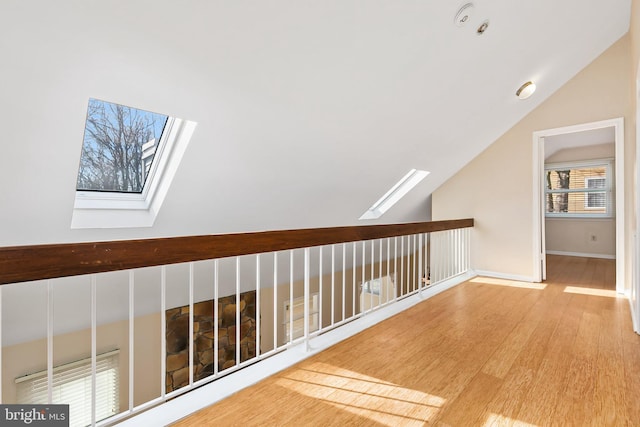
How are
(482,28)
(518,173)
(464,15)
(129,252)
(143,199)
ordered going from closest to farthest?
(129,252)
(464,15)
(482,28)
(143,199)
(518,173)

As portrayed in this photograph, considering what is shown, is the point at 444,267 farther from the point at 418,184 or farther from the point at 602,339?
the point at 602,339

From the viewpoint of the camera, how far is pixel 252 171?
2.64 m

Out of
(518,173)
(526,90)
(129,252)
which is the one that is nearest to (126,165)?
(129,252)

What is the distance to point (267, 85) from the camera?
2027 mm

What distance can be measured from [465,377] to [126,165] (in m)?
2.68

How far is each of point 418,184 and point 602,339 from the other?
8.53 feet

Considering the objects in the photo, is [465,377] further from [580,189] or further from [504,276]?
[580,189]

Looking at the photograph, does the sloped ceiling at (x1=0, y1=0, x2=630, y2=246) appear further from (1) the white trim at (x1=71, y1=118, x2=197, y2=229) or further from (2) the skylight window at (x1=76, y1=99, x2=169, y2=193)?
(2) the skylight window at (x1=76, y1=99, x2=169, y2=193)

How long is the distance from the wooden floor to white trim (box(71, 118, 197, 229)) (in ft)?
5.11

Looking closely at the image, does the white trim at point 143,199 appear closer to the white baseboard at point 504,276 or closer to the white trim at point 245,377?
the white trim at point 245,377

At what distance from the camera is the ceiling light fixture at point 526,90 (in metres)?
3.60

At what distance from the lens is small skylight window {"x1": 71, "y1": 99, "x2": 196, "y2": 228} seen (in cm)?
222

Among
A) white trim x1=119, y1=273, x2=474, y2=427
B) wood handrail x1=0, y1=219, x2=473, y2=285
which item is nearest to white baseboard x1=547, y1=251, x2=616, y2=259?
white trim x1=119, y1=273, x2=474, y2=427

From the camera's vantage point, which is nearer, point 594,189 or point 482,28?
point 482,28
